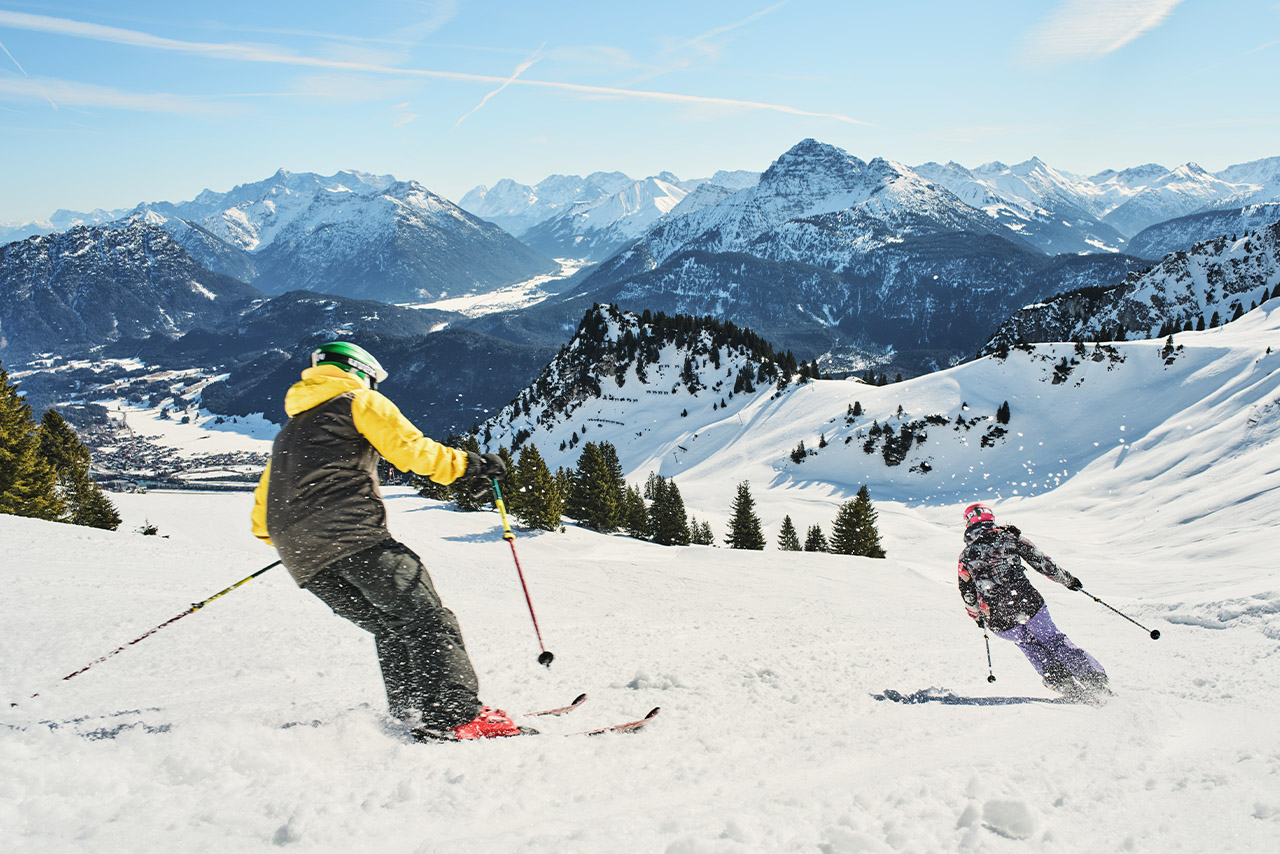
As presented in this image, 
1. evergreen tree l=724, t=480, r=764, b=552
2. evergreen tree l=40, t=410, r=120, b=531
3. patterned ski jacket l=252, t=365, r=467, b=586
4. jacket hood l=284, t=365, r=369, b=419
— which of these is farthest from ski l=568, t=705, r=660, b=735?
evergreen tree l=724, t=480, r=764, b=552

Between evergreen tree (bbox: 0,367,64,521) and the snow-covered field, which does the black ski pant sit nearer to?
the snow-covered field

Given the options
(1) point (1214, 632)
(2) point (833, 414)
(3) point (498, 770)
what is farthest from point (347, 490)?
(2) point (833, 414)

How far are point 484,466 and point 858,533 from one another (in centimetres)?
3770

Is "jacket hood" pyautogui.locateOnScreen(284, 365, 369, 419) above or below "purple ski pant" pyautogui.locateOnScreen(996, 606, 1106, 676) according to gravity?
above

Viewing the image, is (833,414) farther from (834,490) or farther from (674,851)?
(674,851)

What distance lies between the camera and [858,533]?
39.1 m

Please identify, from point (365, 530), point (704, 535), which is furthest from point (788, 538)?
point (365, 530)

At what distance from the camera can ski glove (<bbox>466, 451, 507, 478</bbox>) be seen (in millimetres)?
5021

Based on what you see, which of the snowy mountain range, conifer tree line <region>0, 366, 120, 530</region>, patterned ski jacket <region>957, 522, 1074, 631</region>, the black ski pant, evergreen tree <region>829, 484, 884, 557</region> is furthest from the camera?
the snowy mountain range

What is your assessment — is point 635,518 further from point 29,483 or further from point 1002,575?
point 1002,575

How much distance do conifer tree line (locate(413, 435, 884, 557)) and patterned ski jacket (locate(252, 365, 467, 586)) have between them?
28.3m

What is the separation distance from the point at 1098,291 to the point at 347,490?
230 m

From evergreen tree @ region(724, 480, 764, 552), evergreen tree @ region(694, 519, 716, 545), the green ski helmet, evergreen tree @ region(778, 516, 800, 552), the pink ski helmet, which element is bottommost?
evergreen tree @ region(694, 519, 716, 545)

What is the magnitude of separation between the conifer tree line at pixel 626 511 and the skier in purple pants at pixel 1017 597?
2709 centimetres
